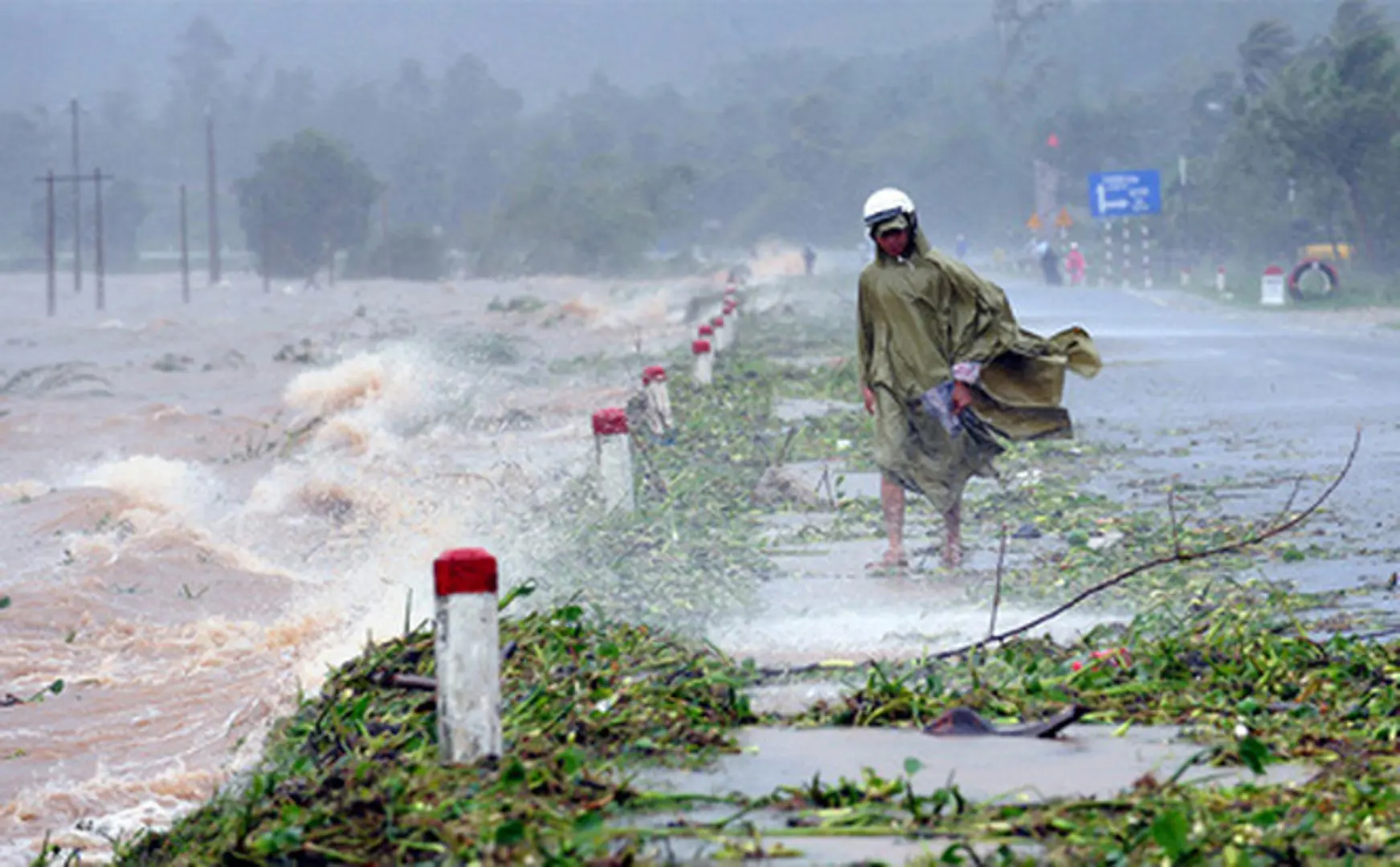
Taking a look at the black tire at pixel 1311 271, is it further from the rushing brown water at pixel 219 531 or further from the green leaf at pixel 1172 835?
the green leaf at pixel 1172 835

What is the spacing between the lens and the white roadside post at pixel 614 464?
11086mm

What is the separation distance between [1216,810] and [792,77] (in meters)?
170

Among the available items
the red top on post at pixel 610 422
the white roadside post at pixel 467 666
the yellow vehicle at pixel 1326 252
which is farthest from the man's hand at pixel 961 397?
the yellow vehicle at pixel 1326 252

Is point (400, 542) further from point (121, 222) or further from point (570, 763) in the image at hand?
point (121, 222)

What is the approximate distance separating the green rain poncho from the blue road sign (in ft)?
175

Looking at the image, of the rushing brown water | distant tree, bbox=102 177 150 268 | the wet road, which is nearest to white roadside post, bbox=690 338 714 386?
the rushing brown water

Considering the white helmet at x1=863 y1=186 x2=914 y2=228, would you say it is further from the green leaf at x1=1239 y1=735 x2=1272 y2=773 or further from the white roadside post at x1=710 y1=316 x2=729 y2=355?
the white roadside post at x1=710 y1=316 x2=729 y2=355

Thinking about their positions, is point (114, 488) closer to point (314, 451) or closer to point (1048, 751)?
point (314, 451)

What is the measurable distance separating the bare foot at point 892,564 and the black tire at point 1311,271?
32.8m

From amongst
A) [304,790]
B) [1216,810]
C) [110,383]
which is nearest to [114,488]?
[304,790]

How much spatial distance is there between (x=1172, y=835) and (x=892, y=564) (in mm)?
5559

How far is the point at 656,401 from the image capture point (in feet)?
50.4

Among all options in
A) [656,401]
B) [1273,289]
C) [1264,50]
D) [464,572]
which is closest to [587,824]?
[464,572]

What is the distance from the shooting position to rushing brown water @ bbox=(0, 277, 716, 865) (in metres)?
8.52
